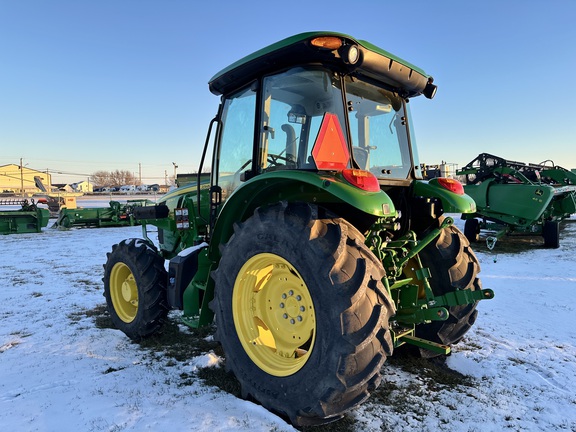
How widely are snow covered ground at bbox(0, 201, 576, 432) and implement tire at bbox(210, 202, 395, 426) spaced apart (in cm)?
29

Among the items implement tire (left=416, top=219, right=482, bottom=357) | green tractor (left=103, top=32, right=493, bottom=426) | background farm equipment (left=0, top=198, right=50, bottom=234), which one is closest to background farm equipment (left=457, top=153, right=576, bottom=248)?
implement tire (left=416, top=219, right=482, bottom=357)

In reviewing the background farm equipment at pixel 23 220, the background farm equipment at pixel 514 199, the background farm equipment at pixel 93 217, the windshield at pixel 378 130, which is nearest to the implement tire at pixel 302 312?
the windshield at pixel 378 130

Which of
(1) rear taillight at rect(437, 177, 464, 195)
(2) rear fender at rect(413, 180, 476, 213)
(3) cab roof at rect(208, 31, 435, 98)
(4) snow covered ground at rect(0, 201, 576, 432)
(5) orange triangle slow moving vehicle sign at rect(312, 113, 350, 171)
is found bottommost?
(4) snow covered ground at rect(0, 201, 576, 432)

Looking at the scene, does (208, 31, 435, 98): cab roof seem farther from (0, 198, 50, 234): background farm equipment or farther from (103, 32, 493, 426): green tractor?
(0, 198, 50, 234): background farm equipment

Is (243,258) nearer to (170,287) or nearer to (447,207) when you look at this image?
(170,287)

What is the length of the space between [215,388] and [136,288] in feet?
5.61

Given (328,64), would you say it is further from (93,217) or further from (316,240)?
(93,217)

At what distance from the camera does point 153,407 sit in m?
2.67

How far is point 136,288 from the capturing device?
4.16 metres

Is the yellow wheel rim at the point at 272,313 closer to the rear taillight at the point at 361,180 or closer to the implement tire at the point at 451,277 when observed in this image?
the rear taillight at the point at 361,180

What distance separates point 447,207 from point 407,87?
1.09 metres

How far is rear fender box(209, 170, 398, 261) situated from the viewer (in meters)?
2.28

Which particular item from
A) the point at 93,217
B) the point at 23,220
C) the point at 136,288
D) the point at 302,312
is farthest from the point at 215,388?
the point at 93,217

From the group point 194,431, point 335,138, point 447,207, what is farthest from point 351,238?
point 194,431
